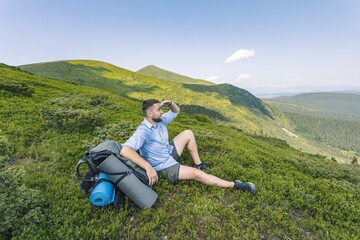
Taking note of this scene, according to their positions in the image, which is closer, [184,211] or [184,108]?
[184,211]

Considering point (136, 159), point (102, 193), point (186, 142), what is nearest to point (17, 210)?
point (102, 193)

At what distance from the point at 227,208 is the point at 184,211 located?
118cm

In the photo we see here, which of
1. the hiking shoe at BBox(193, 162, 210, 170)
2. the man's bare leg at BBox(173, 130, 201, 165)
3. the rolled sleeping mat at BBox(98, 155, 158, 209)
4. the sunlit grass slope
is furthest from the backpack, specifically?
the sunlit grass slope

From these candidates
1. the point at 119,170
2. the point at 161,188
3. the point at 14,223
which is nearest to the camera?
the point at 14,223

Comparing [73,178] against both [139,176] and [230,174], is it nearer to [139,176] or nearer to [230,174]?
[139,176]

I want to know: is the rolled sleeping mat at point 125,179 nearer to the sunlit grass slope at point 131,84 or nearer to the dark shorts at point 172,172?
the dark shorts at point 172,172

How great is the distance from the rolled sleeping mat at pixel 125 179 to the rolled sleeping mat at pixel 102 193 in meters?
0.21

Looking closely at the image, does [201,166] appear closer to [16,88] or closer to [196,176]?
[196,176]

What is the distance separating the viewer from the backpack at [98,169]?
375 centimetres

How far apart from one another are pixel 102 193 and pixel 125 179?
596mm

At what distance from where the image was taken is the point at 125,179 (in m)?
3.70

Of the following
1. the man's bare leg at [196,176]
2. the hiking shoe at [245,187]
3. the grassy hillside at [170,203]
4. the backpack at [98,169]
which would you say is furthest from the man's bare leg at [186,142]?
the backpack at [98,169]

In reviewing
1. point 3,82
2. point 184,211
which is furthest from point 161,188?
point 3,82

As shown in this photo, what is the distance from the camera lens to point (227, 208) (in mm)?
4289
